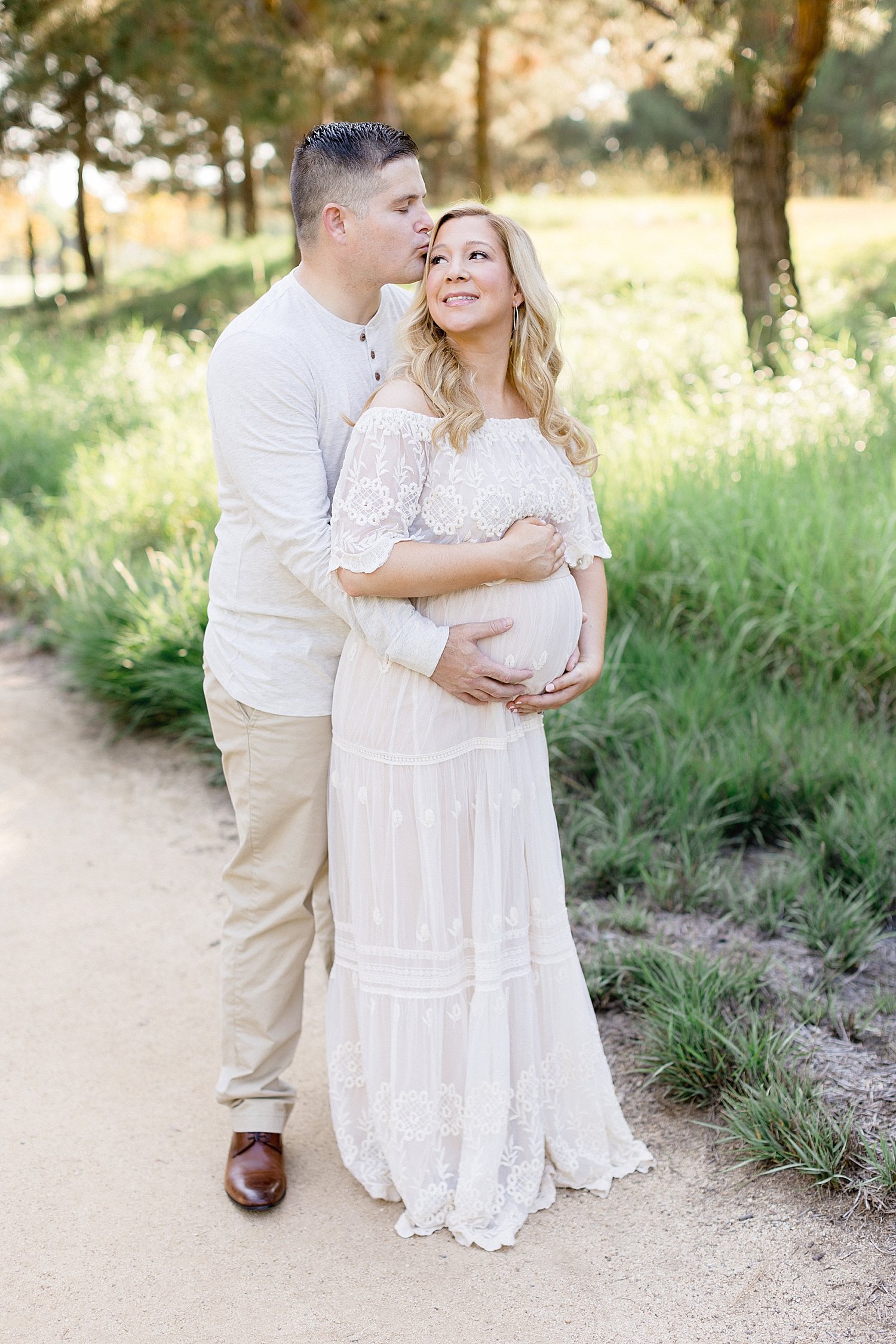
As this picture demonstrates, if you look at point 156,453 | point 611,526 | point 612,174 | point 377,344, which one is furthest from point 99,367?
point 612,174

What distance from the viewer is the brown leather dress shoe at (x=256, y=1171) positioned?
2762 mm

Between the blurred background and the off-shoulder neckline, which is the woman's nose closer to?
the off-shoulder neckline

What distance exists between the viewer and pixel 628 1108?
3127 mm

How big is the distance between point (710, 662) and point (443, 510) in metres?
2.66

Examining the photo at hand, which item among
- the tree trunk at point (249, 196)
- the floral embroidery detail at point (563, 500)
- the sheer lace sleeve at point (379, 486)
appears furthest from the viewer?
the tree trunk at point (249, 196)

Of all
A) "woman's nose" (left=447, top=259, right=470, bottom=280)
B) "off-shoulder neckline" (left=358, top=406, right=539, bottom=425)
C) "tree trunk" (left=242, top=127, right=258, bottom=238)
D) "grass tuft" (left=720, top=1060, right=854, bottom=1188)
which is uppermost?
"tree trunk" (left=242, top=127, right=258, bottom=238)

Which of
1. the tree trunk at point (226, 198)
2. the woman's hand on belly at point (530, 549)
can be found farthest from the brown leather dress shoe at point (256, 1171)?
the tree trunk at point (226, 198)

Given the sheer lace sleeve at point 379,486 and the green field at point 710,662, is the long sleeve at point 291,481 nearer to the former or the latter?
the sheer lace sleeve at point 379,486

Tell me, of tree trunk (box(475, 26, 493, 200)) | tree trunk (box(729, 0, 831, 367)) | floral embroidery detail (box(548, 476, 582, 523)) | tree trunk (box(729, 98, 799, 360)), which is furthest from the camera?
tree trunk (box(475, 26, 493, 200))

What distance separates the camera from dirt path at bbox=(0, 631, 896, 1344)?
243 cm

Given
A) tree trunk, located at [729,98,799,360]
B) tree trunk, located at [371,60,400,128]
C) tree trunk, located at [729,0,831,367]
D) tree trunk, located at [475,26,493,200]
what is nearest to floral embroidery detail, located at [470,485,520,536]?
tree trunk, located at [729,0,831,367]

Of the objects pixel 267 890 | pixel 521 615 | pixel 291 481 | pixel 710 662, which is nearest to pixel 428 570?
pixel 521 615

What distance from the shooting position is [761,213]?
851 centimetres

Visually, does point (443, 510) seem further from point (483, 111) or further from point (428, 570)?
point (483, 111)
